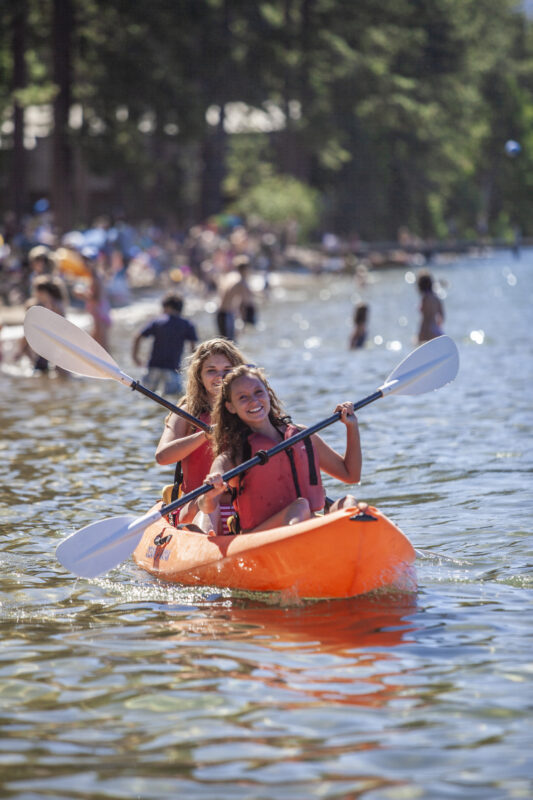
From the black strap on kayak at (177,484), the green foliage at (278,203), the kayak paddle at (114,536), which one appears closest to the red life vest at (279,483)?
the kayak paddle at (114,536)

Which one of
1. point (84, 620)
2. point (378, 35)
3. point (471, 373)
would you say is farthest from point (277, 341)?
point (378, 35)

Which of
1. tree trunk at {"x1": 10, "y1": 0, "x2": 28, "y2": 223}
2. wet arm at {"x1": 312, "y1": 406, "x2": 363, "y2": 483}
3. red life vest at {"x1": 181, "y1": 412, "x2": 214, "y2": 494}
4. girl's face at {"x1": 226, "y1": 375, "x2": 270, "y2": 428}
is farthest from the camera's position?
tree trunk at {"x1": 10, "y1": 0, "x2": 28, "y2": 223}

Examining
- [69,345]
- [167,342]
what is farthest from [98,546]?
[167,342]

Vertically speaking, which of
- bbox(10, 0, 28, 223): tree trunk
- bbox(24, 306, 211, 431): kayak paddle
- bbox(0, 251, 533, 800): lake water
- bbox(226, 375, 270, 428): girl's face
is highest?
bbox(10, 0, 28, 223): tree trunk

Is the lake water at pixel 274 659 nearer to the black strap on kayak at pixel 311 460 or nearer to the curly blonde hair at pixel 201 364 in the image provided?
the black strap on kayak at pixel 311 460

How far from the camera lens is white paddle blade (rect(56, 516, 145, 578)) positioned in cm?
739

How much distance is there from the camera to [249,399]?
7160 millimetres

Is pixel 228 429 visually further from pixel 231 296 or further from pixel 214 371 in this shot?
pixel 231 296

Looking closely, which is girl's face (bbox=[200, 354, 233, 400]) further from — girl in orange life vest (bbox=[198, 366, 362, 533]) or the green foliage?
the green foliage

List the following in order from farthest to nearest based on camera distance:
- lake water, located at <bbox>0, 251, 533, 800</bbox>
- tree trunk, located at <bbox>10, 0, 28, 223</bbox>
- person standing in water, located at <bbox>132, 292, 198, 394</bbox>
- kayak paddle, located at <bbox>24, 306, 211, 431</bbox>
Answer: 1. tree trunk, located at <bbox>10, 0, 28, 223</bbox>
2. person standing in water, located at <bbox>132, 292, 198, 394</bbox>
3. kayak paddle, located at <bbox>24, 306, 211, 431</bbox>
4. lake water, located at <bbox>0, 251, 533, 800</bbox>

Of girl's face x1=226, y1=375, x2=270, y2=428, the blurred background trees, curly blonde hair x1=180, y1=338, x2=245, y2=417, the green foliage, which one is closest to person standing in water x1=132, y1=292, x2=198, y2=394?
curly blonde hair x1=180, y1=338, x2=245, y2=417

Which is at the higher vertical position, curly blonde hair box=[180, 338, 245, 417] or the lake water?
curly blonde hair box=[180, 338, 245, 417]

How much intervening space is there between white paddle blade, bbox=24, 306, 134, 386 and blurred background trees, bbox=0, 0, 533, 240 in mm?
24567

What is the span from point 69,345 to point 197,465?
4.91 feet
